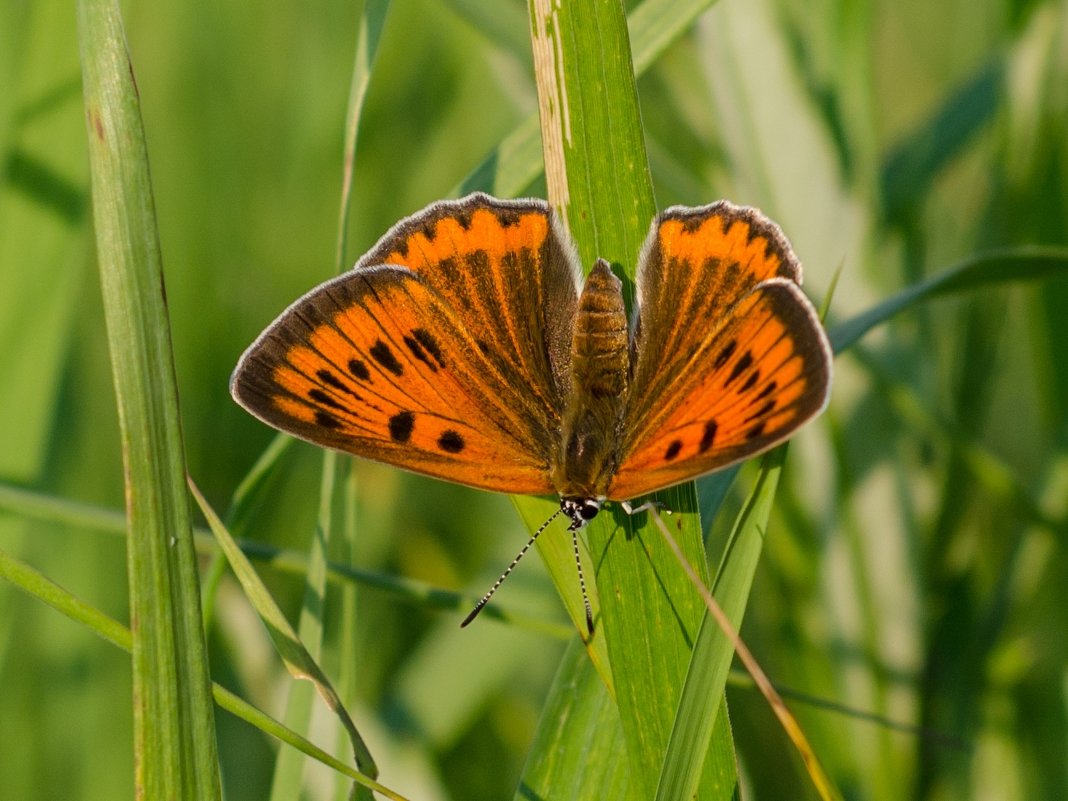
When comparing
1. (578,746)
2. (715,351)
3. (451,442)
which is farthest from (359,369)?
(578,746)

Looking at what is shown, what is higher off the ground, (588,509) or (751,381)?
(751,381)

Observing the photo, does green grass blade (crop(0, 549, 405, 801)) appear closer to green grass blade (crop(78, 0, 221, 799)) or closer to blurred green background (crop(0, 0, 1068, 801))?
green grass blade (crop(78, 0, 221, 799))

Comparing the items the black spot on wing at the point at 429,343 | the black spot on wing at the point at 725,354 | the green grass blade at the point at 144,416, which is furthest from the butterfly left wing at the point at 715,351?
the green grass blade at the point at 144,416

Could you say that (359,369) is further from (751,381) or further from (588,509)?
(751,381)

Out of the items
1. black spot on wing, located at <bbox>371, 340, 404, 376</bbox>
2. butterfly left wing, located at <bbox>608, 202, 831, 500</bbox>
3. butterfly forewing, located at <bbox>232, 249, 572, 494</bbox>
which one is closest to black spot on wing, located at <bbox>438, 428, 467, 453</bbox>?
butterfly forewing, located at <bbox>232, 249, 572, 494</bbox>

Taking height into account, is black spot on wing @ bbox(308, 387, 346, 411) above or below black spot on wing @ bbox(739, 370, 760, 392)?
below

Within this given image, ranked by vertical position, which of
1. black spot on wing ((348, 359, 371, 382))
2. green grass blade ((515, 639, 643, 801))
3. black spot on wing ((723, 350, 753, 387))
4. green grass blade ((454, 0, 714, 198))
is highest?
green grass blade ((454, 0, 714, 198))

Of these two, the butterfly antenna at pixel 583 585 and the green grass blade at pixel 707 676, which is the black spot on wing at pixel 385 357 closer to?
the butterfly antenna at pixel 583 585

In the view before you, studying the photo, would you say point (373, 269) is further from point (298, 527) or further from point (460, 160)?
point (460, 160)
